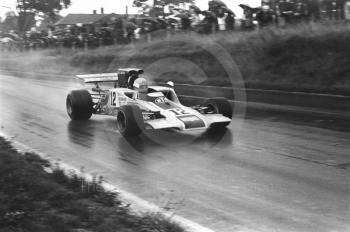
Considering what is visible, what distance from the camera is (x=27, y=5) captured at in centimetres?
5975

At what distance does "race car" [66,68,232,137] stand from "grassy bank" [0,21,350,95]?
494 cm

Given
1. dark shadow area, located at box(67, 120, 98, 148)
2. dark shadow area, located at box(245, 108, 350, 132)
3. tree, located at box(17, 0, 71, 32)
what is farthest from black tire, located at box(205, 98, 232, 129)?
tree, located at box(17, 0, 71, 32)

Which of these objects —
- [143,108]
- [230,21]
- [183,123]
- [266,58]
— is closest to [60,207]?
[183,123]

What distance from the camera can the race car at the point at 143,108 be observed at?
352 inches

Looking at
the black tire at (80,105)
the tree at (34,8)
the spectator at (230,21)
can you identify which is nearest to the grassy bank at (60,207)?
the black tire at (80,105)

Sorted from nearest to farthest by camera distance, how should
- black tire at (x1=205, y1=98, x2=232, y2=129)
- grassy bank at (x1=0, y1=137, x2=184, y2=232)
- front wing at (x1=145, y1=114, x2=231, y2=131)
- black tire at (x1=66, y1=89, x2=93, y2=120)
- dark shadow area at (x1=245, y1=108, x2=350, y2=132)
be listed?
grassy bank at (x1=0, y1=137, x2=184, y2=232) < front wing at (x1=145, y1=114, x2=231, y2=131) < black tire at (x1=205, y1=98, x2=232, y2=129) < dark shadow area at (x1=245, y1=108, x2=350, y2=132) < black tire at (x1=66, y1=89, x2=93, y2=120)

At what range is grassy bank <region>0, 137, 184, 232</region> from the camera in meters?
4.27

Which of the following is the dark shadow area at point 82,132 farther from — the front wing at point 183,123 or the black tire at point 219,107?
the black tire at point 219,107

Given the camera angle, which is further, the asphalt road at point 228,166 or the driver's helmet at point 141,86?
the driver's helmet at point 141,86

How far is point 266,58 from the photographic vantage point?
17484mm

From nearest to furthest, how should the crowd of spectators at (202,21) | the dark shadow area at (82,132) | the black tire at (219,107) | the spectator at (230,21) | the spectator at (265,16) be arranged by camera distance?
the dark shadow area at (82,132)
the black tire at (219,107)
the crowd of spectators at (202,21)
the spectator at (265,16)
the spectator at (230,21)

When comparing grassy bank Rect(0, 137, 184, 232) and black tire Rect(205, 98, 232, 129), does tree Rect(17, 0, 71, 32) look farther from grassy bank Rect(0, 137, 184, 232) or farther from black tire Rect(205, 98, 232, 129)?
grassy bank Rect(0, 137, 184, 232)

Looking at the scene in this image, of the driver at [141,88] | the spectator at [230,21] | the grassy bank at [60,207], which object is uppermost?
the spectator at [230,21]

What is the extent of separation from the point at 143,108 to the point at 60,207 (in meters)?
Result: 4.84
